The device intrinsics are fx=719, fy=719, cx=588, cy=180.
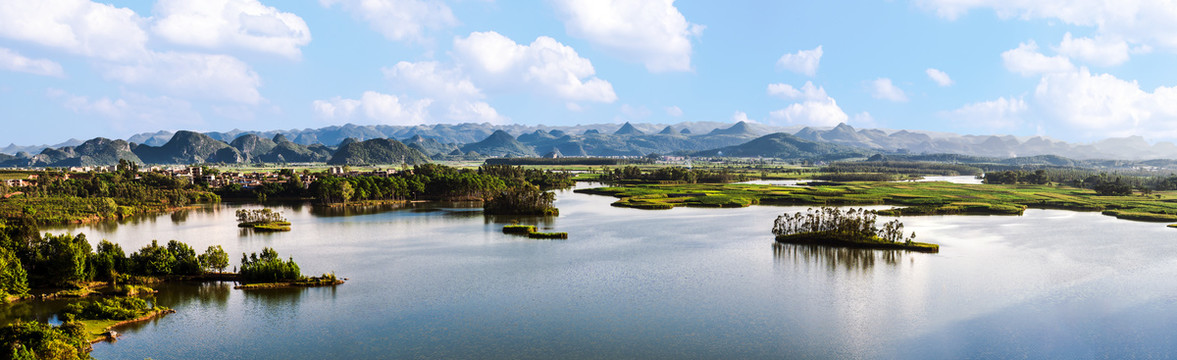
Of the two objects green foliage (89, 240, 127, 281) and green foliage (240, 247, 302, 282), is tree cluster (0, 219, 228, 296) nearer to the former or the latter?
green foliage (89, 240, 127, 281)

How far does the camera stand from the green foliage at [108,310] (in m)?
34.2

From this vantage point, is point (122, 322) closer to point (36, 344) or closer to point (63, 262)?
point (36, 344)

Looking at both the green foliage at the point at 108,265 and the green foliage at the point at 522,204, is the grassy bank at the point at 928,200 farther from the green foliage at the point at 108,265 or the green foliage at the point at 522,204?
the green foliage at the point at 108,265

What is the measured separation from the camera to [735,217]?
8088 centimetres

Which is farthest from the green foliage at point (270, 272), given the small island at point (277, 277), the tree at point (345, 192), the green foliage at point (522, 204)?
the tree at point (345, 192)

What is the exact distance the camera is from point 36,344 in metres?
27.2

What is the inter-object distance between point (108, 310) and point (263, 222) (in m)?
40.9

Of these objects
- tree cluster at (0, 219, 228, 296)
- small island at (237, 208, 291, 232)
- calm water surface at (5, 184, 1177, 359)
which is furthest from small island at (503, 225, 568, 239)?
tree cluster at (0, 219, 228, 296)

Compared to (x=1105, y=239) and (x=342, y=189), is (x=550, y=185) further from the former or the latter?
(x=1105, y=239)

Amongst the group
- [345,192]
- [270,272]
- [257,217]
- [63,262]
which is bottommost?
[270,272]

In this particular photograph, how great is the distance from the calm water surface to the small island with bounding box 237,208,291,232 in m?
4.67

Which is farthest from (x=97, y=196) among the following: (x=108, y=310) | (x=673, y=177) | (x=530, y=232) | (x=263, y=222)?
(x=673, y=177)

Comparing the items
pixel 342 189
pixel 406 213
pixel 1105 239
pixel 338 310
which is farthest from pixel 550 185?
pixel 338 310

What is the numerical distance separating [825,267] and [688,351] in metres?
21.8
